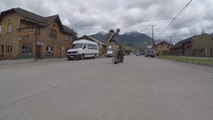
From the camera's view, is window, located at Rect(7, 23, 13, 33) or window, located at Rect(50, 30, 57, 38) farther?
window, located at Rect(50, 30, 57, 38)

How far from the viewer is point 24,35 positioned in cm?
3209

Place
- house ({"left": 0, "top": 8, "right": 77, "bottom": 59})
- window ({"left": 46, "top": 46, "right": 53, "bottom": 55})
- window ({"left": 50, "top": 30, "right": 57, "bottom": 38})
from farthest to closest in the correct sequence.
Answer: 1. window ({"left": 50, "top": 30, "right": 57, "bottom": 38})
2. window ({"left": 46, "top": 46, "right": 53, "bottom": 55})
3. house ({"left": 0, "top": 8, "right": 77, "bottom": 59})

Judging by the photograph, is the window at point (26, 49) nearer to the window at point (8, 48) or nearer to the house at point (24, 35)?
the house at point (24, 35)

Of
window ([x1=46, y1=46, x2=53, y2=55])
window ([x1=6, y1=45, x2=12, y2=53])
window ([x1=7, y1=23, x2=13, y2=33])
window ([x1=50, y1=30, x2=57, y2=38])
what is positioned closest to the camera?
window ([x1=6, y1=45, x2=12, y2=53])

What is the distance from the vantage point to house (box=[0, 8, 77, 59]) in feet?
103

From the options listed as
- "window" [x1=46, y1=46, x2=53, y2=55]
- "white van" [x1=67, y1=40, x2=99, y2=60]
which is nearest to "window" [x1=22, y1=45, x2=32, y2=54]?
"window" [x1=46, y1=46, x2=53, y2=55]

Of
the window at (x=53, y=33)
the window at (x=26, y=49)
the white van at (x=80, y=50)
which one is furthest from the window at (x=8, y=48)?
the window at (x=53, y=33)

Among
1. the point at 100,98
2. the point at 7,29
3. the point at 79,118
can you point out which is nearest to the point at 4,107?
the point at 79,118

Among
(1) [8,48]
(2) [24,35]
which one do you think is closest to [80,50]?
(2) [24,35]

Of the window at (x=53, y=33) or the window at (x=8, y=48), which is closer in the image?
the window at (x=8, y=48)

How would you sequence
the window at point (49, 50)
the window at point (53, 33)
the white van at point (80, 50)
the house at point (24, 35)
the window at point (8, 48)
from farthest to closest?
the window at point (53, 33) → the window at point (49, 50) → the window at point (8, 48) → the white van at point (80, 50) → the house at point (24, 35)

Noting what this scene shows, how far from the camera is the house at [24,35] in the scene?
31.3 m

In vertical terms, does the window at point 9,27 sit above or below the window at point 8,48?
above

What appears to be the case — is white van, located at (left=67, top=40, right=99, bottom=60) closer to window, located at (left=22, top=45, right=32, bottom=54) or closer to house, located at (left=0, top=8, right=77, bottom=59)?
house, located at (left=0, top=8, right=77, bottom=59)
